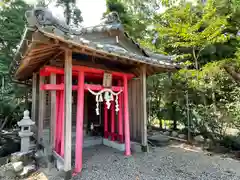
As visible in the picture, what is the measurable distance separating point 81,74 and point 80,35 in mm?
956

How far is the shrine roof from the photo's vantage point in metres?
2.26

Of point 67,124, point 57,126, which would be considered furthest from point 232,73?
point 57,126

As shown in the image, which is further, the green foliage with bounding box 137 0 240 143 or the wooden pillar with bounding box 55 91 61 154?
the green foliage with bounding box 137 0 240 143

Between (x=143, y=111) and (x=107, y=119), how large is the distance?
4.92 ft

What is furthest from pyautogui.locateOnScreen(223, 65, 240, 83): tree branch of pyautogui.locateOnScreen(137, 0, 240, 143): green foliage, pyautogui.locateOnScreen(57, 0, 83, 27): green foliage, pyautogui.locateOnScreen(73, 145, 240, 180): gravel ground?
pyautogui.locateOnScreen(57, 0, 83, 27): green foliage

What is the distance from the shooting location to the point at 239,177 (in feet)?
10.7

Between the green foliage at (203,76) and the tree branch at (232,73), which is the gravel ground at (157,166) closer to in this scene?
the green foliage at (203,76)

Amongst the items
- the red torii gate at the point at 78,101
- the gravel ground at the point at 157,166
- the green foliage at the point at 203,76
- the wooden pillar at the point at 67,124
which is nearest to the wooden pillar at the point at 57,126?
the red torii gate at the point at 78,101

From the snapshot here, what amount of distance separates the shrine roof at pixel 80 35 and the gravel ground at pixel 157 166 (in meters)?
2.47

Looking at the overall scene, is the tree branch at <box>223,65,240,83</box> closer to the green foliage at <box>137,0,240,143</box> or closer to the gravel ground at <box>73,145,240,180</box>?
the green foliage at <box>137,0,240,143</box>

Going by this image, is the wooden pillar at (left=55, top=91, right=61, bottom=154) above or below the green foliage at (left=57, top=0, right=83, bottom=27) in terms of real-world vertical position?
below

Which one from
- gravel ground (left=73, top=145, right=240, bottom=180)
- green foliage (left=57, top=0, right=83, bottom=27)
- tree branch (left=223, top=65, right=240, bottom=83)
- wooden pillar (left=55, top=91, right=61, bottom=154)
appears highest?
green foliage (left=57, top=0, right=83, bottom=27)

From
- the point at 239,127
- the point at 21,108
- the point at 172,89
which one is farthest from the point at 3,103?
the point at 239,127

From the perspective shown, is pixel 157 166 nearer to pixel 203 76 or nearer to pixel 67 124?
pixel 67 124
